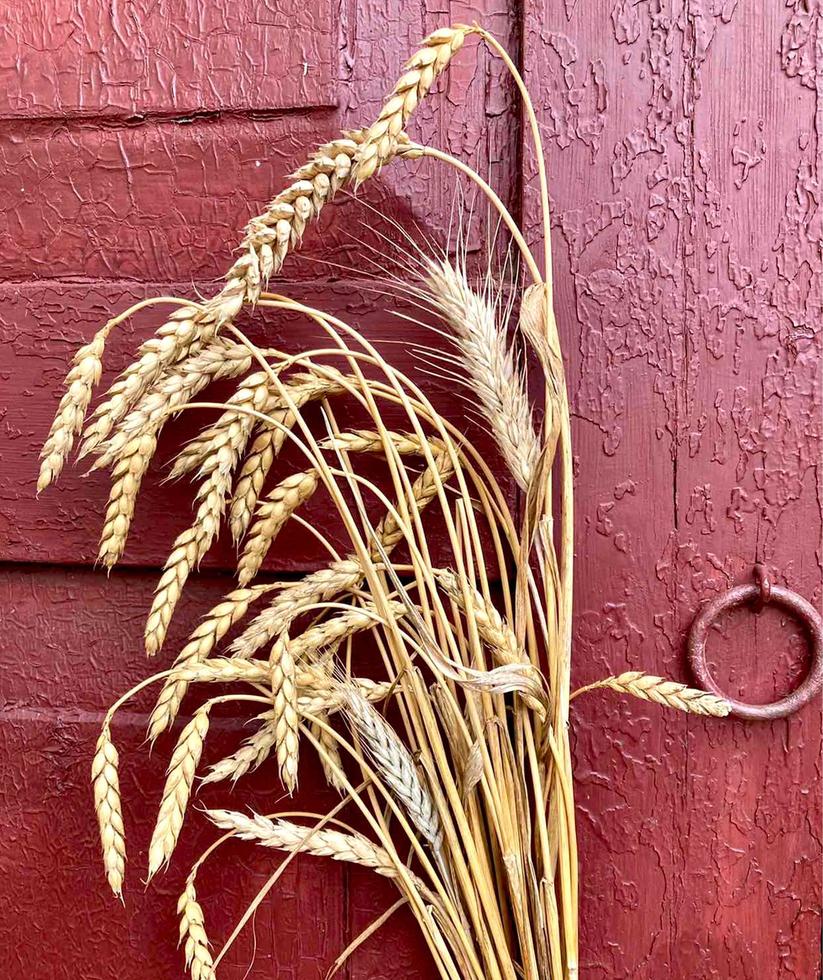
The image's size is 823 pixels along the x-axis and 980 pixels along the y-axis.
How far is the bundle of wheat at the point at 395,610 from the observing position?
23.1 inches

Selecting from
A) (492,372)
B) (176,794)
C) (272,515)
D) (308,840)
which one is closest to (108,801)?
(176,794)

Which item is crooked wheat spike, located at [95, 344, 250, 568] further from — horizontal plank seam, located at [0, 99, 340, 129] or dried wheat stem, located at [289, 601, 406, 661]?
horizontal plank seam, located at [0, 99, 340, 129]

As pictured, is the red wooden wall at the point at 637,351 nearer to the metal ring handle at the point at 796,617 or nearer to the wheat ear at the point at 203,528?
the metal ring handle at the point at 796,617

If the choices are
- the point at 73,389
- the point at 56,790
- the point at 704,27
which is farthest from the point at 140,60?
the point at 56,790

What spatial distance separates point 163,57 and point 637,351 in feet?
2.03

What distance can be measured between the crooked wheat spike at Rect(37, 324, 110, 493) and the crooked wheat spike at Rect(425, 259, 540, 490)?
1.01 ft

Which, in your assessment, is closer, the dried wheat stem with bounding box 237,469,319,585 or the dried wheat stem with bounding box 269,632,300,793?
the dried wheat stem with bounding box 269,632,300,793

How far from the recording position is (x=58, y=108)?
2.70 feet

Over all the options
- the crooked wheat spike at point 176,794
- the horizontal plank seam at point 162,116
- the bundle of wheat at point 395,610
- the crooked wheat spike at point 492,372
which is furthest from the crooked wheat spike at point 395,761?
the horizontal plank seam at point 162,116

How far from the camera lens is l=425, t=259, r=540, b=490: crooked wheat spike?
63 centimetres

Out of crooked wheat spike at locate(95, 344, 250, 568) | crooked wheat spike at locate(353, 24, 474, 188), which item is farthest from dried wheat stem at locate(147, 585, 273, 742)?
crooked wheat spike at locate(353, 24, 474, 188)

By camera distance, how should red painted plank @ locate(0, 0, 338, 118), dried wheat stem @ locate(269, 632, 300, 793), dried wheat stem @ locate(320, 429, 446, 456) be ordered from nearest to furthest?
dried wheat stem @ locate(269, 632, 300, 793)
dried wheat stem @ locate(320, 429, 446, 456)
red painted plank @ locate(0, 0, 338, 118)

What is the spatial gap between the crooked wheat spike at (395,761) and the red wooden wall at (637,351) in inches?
6.8

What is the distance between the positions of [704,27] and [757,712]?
2.27ft
